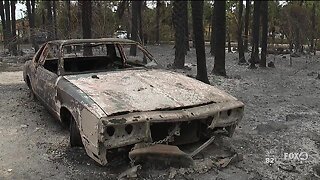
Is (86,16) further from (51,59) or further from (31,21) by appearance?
(31,21)

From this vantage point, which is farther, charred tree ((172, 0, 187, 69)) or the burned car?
charred tree ((172, 0, 187, 69))

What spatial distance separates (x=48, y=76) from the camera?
6.08 metres

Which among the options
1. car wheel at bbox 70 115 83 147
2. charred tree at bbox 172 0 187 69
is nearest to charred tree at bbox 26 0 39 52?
charred tree at bbox 172 0 187 69

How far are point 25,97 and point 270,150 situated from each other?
549 cm

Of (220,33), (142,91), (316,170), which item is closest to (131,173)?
(142,91)

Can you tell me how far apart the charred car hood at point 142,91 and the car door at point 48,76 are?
40 centimetres

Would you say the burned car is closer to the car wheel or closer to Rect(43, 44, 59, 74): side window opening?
the car wheel

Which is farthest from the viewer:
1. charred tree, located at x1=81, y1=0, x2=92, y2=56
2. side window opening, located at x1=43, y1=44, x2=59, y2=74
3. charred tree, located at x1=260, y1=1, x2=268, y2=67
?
charred tree, located at x1=260, y1=1, x2=268, y2=67

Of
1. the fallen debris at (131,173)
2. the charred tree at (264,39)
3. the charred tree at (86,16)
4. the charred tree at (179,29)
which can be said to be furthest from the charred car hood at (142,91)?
the charred tree at (264,39)

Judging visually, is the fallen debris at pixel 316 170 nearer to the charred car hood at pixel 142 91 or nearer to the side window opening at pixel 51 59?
the charred car hood at pixel 142 91

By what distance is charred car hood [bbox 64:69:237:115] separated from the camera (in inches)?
171

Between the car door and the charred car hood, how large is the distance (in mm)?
403

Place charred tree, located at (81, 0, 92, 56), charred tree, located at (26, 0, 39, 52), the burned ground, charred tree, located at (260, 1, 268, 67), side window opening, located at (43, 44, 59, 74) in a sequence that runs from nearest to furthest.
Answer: the burned ground
side window opening, located at (43, 44, 59, 74)
charred tree, located at (81, 0, 92, 56)
charred tree, located at (26, 0, 39, 52)
charred tree, located at (260, 1, 268, 67)

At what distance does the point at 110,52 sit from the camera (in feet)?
24.0
